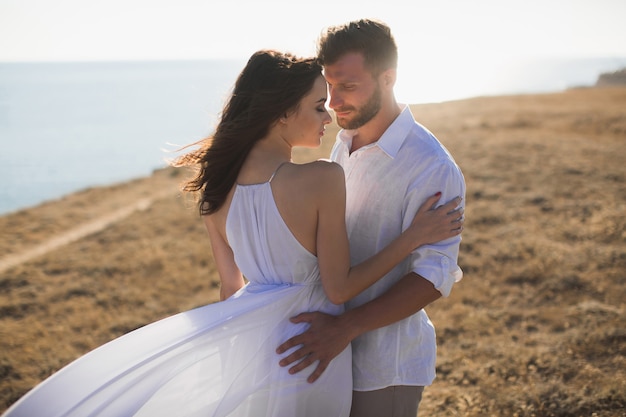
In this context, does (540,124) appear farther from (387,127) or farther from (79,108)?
(79,108)

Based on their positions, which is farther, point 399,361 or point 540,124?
point 540,124

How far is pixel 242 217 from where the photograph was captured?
2031 mm

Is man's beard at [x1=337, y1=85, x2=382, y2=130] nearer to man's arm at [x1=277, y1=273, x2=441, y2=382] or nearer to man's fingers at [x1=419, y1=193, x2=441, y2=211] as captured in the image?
man's fingers at [x1=419, y1=193, x2=441, y2=211]

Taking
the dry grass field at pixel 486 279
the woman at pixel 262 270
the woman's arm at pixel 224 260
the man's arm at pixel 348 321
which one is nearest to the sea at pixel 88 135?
the woman at pixel 262 270

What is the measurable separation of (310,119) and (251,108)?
0.77ft

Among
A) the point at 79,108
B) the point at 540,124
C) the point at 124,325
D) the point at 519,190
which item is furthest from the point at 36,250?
the point at 79,108

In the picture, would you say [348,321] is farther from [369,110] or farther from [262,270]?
[369,110]

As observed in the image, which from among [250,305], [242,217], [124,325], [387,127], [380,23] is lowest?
[124,325]

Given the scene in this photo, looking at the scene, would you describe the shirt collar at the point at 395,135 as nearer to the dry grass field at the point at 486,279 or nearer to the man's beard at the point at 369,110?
the man's beard at the point at 369,110

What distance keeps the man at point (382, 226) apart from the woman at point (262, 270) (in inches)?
3.5

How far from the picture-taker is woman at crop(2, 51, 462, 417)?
181cm

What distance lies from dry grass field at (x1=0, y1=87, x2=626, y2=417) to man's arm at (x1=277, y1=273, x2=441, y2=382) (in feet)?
3.45

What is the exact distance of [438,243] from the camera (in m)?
2.10

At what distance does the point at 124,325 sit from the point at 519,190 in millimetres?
5949
